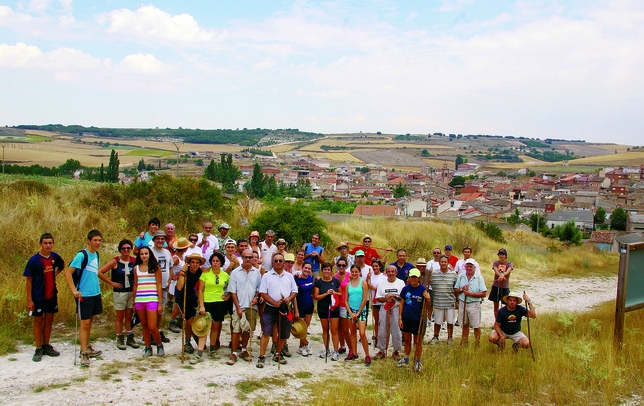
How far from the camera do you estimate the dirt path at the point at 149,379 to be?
5730 millimetres

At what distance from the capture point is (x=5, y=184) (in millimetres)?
16156

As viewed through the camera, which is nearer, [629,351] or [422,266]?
[629,351]

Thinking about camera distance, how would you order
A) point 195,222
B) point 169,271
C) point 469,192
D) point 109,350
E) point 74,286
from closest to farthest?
point 74,286 → point 109,350 → point 169,271 → point 195,222 → point 469,192

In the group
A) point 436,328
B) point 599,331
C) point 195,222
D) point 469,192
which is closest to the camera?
point 436,328

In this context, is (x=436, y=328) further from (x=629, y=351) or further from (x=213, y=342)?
(x=213, y=342)

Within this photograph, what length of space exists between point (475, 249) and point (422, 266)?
41.9 feet

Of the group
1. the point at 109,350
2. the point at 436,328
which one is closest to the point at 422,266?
the point at 436,328

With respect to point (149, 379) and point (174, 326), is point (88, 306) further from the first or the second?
point (174, 326)

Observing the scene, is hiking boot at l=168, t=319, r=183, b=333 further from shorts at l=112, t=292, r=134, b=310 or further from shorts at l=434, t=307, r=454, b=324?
shorts at l=434, t=307, r=454, b=324

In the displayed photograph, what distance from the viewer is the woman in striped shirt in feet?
23.2

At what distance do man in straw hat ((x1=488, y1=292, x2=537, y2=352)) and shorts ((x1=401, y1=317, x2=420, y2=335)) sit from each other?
4.55 feet

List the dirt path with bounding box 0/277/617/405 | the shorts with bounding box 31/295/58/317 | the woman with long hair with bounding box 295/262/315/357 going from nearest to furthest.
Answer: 1. the dirt path with bounding box 0/277/617/405
2. the shorts with bounding box 31/295/58/317
3. the woman with long hair with bounding box 295/262/315/357

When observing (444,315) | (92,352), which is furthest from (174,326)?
(444,315)

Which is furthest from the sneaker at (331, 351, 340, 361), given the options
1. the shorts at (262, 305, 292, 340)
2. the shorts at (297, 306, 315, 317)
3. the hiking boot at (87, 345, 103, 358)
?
the hiking boot at (87, 345, 103, 358)
